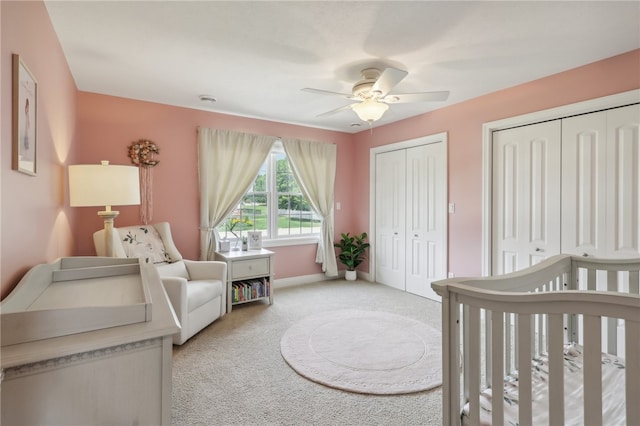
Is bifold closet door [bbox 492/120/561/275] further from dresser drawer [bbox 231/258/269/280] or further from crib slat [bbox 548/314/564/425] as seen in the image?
dresser drawer [bbox 231/258/269/280]

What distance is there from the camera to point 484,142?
3.30m

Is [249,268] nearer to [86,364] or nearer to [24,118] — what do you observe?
[24,118]

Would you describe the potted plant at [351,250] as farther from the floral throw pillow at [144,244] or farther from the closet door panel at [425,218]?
the floral throw pillow at [144,244]

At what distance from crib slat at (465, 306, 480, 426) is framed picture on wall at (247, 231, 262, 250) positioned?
10.1 ft

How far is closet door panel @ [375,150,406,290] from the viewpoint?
4332 millimetres

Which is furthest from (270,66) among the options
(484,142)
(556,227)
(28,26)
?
(556,227)

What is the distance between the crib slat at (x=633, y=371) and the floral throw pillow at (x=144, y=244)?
3.28 m

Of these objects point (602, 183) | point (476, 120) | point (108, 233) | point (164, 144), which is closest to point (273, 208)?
point (164, 144)

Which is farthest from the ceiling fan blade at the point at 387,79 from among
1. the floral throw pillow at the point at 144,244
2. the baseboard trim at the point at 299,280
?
the baseboard trim at the point at 299,280

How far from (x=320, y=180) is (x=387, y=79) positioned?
8.41 ft

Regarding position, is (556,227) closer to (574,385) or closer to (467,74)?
(467,74)

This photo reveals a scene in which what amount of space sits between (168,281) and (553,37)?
3332 millimetres

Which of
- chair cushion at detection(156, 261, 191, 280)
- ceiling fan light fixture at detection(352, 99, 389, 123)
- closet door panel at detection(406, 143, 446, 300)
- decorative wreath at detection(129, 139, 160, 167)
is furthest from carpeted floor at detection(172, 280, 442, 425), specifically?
ceiling fan light fixture at detection(352, 99, 389, 123)

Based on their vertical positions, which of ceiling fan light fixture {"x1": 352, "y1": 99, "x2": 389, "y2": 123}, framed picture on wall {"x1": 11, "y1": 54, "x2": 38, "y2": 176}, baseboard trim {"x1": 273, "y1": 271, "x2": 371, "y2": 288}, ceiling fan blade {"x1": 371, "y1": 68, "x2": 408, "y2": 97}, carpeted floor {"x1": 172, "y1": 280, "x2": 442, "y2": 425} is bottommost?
carpeted floor {"x1": 172, "y1": 280, "x2": 442, "y2": 425}
